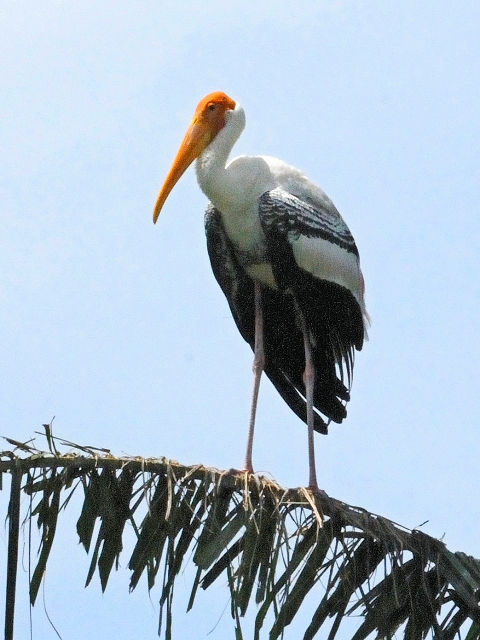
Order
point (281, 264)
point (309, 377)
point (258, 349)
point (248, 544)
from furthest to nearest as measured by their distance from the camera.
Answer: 1. point (258, 349)
2. point (309, 377)
3. point (281, 264)
4. point (248, 544)

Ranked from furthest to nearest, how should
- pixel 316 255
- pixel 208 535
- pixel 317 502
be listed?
pixel 316 255, pixel 317 502, pixel 208 535

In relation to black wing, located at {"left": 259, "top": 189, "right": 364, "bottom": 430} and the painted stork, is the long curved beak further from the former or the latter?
black wing, located at {"left": 259, "top": 189, "right": 364, "bottom": 430}

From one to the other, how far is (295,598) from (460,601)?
34.7 inches

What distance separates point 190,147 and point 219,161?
0.86ft

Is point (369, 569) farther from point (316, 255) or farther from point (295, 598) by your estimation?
point (316, 255)

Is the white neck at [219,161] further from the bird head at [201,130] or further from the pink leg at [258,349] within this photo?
the pink leg at [258,349]

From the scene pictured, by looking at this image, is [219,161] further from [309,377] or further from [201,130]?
[309,377]

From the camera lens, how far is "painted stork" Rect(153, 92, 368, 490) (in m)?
8.45

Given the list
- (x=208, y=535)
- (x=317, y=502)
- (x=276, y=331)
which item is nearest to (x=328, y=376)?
(x=276, y=331)

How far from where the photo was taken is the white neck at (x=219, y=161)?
859cm

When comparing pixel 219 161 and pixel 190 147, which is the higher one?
pixel 190 147

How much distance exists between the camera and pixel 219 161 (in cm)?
875

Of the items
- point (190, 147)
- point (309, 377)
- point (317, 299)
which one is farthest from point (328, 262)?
point (190, 147)

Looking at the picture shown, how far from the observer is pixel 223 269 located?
28.8ft
